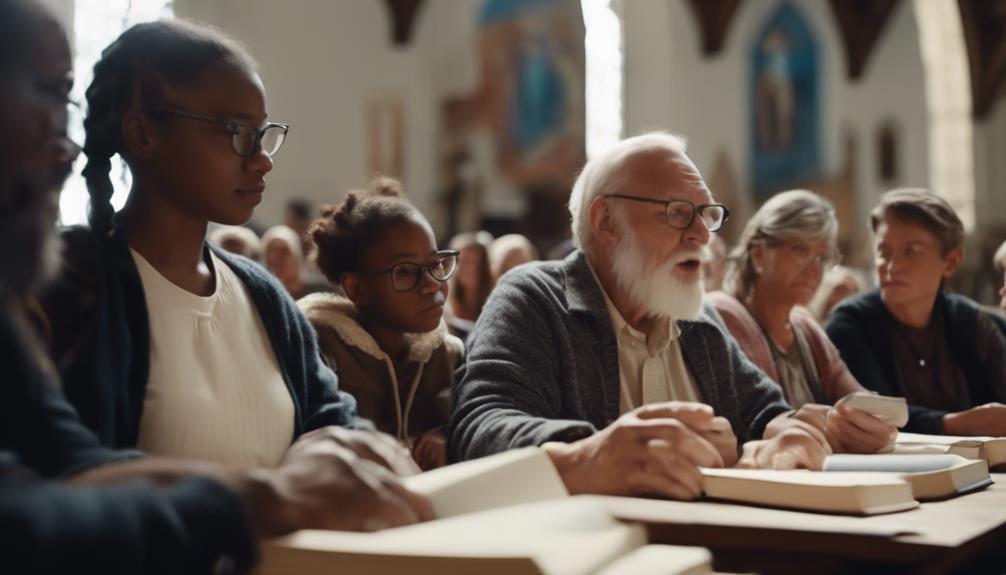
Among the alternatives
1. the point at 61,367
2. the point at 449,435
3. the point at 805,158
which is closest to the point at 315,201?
the point at 805,158

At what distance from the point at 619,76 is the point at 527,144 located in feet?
6.25

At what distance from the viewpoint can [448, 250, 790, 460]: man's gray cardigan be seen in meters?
2.70

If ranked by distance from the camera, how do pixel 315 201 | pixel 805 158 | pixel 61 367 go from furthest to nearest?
pixel 805 158
pixel 315 201
pixel 61 367

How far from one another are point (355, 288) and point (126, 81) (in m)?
1.20

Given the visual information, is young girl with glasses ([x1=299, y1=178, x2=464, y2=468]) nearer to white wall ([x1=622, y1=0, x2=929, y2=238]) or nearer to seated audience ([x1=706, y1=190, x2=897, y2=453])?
seated audience ([x1=706, y1=190, x2=897, y2=453])

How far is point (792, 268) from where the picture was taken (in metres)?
4.32

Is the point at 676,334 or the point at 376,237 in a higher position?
the point at 376,237

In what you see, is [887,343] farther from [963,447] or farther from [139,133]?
[139,133]

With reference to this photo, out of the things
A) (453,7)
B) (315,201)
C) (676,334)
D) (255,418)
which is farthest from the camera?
(453,7)

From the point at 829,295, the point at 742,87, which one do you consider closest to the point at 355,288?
the point at 829,295

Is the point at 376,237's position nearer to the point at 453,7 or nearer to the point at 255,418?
the point at 255,418

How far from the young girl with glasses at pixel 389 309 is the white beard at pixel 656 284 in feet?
1.51

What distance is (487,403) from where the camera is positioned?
2.75 meters

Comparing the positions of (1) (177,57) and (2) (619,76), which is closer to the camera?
(1) (177,57)
